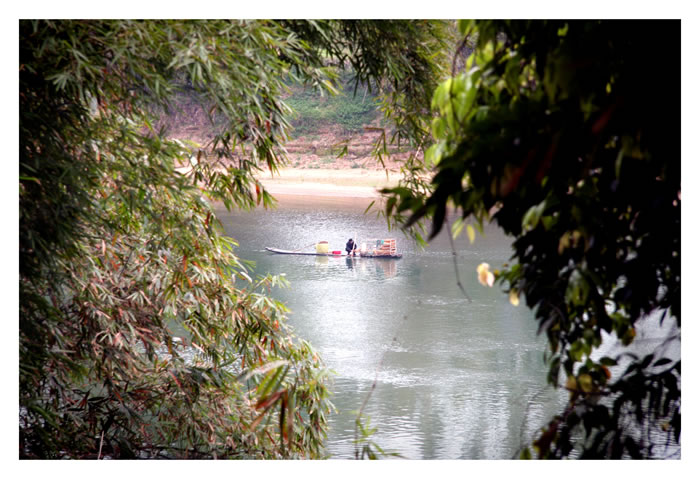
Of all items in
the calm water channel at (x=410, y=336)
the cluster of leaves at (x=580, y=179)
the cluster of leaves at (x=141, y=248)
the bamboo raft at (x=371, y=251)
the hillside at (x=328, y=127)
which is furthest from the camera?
the bamboo raft at (x=371, y=251)

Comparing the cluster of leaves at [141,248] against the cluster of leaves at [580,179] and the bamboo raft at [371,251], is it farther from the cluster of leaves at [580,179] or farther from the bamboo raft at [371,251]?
the bamboo raft at [371,251]

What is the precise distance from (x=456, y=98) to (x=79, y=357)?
5.62 feet

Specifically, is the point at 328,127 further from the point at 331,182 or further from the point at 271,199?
the point at 271,199

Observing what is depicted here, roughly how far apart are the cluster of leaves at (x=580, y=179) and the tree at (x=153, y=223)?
541 mm

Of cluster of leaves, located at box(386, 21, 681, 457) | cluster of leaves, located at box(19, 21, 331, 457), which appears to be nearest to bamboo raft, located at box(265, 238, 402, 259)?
cluster of leaves, located at box(19, 21, 331, 457)

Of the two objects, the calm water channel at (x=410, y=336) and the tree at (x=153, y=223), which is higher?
the tree at (x=153, y=223)

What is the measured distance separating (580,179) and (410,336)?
6.91 meters

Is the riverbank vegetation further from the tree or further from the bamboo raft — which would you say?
the bamboo raft

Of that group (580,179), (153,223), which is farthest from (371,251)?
(580,179)

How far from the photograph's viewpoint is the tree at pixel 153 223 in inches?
66.6

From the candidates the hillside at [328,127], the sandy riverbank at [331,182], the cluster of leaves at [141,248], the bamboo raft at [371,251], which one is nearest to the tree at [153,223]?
the cluster of leaves at [141,248]

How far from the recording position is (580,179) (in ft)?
4.03

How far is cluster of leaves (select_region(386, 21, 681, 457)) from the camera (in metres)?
1.01

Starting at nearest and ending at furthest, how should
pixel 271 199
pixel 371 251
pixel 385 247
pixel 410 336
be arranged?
pixel 271 199, pixel 410 336, pixel 371 251, pixel 385 247
